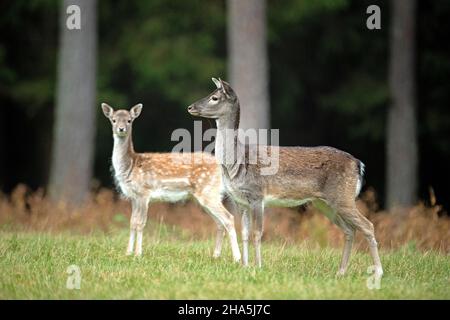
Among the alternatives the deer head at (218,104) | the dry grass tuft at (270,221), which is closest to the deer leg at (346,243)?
the deer head at (218,104)

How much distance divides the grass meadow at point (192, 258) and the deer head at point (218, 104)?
162 centimetres

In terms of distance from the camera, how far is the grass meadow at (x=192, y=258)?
25.2 ft

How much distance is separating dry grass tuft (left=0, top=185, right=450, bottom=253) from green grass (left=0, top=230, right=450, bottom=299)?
1189 mm

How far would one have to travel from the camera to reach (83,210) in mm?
13734

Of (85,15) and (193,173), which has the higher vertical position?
(85,15)

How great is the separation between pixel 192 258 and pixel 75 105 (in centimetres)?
789

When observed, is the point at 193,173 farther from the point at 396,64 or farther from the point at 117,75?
the point at 117,75

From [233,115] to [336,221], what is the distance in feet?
5.27

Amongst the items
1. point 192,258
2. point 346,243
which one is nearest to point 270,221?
point 192,258

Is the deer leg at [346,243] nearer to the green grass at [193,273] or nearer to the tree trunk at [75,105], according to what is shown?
the green grass at [193,273]

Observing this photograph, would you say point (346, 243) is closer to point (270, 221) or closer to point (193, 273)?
point (193, 273)

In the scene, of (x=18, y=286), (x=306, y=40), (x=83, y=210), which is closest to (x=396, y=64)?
(x=306, y=40)

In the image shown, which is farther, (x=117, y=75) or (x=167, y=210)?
(x=117, y=75)
